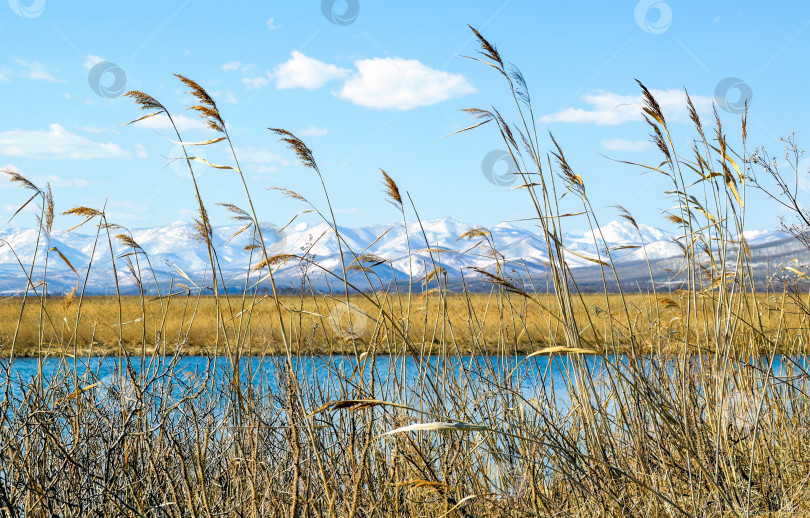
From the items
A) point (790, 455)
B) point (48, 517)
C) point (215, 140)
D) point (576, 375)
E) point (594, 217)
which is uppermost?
point (215, 140)

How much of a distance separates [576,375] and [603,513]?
1.93 ft

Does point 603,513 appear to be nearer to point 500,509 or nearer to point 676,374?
point 500,509

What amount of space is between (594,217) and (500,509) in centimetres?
119

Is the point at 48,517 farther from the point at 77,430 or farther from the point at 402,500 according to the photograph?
the point at 402,500

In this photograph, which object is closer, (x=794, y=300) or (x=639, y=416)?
(x=639, y=416)

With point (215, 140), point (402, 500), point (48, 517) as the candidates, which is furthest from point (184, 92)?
point (402, 500)

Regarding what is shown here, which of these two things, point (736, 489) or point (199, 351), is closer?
point (736, 489)

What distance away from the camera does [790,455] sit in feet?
10.0

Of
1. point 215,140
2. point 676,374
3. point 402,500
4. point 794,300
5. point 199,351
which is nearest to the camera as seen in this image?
point 215,140

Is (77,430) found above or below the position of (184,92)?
below

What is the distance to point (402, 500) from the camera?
2.52 metres

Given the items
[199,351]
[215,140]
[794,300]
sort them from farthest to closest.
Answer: [199,351] < [794,300] < [215,140]

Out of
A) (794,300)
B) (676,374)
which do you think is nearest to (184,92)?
(676,374)

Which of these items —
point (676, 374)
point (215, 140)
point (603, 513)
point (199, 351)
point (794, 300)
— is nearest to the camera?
point (603, 513)
